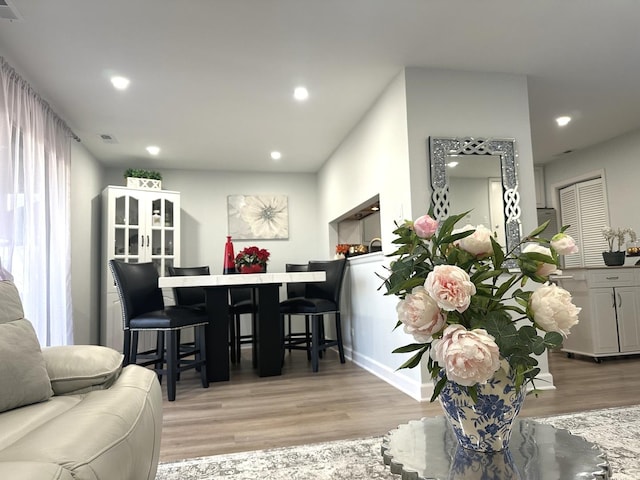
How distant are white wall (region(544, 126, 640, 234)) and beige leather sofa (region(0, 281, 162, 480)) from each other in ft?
17.8

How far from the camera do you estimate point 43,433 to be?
3.16 feet

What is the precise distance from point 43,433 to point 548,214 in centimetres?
642

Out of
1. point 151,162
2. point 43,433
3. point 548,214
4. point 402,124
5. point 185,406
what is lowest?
point 185,406

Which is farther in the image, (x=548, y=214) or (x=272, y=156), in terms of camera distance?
(x=548, y=214)

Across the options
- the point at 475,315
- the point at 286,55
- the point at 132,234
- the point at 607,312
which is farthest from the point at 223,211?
the point at 475,315

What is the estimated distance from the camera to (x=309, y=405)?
2.90 m

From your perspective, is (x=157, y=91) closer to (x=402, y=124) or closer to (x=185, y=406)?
(x=402, y=124)

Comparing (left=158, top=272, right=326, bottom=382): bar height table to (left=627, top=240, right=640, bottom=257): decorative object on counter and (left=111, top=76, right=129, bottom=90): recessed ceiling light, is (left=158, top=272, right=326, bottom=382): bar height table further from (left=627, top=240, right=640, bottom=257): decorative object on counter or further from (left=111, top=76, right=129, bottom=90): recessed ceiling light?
(left=627, top=240, right=640, bottom=257): decorative object on counter

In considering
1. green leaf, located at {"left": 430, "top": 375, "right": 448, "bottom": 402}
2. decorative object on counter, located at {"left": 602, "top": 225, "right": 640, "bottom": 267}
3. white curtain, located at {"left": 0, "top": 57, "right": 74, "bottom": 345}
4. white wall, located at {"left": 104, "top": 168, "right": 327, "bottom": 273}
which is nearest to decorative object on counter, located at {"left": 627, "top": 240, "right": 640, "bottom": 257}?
decorative object on counter, located at {"left": 602, "top": 225, "right": 640, "bottom": 267}

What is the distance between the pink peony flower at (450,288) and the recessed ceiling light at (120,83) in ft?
10.3

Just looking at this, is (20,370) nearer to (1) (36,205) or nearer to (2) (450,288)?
(2) (450,288)

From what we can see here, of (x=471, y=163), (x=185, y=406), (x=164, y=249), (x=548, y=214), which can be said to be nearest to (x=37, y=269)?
(x=185, y=406)

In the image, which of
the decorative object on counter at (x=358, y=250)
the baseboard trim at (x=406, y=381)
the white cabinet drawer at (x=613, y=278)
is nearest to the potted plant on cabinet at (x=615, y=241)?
the white cabinet drawer at (x=613, y=278)

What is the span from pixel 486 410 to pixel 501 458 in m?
0.14
